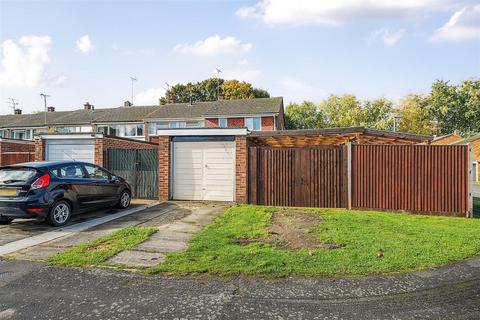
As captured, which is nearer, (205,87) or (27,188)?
(27,188)

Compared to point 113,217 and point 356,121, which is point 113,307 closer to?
point 113,217

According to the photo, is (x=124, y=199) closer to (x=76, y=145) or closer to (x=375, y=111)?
(x=76, y=145)

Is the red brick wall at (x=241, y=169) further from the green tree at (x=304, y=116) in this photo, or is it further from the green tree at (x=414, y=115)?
the green tree at (x=304, y=116)

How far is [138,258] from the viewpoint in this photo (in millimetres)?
5422

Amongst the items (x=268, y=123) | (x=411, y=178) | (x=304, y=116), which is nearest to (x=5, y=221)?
(x=411, y=178)

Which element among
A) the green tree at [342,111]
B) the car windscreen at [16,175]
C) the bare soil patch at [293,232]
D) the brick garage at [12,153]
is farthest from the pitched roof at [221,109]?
the car windscreen at [16,175]

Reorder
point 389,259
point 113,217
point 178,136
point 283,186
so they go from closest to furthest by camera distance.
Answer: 1. point 389,259
2. point 113,217
3. point 283,186
4. point 178,136

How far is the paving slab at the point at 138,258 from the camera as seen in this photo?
5.18 m

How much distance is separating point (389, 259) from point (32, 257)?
221 inches

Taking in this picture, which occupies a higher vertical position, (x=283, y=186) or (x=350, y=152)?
(x=350, y=152)

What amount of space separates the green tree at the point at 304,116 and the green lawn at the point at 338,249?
41.9 metres

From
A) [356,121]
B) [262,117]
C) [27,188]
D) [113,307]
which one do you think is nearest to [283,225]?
[113,307]

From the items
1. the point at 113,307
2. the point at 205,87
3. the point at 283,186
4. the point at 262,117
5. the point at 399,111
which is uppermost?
the point at 205,87

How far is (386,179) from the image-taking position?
10062 millimetres
